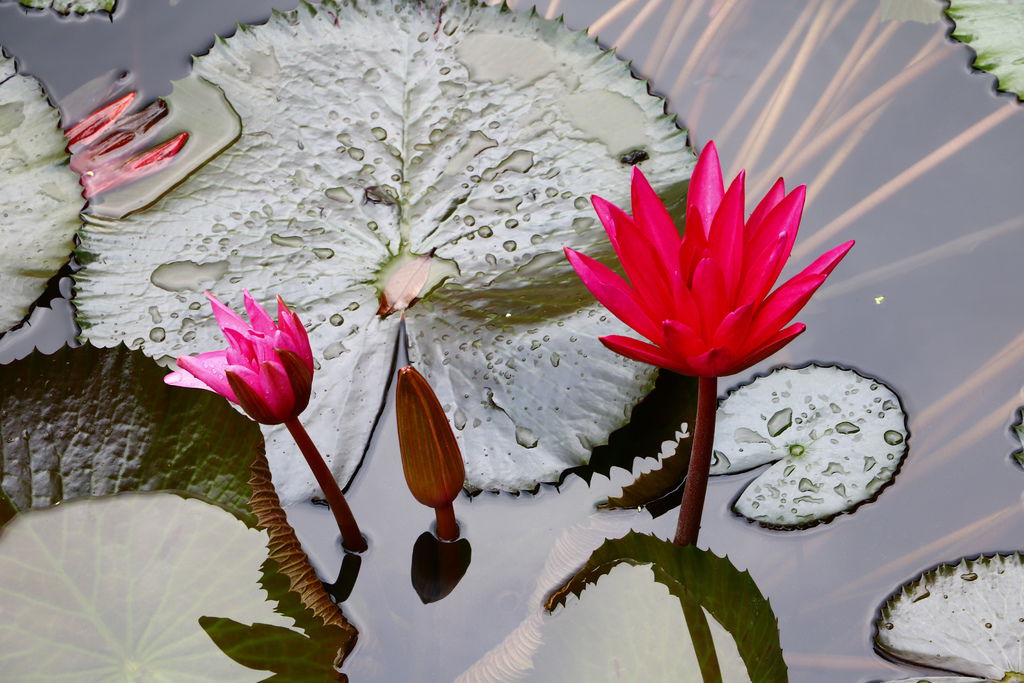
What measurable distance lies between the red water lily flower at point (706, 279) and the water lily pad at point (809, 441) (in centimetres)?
50

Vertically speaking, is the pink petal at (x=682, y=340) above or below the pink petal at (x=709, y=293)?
below

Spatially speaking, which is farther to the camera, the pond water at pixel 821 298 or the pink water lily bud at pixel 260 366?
the pond water at pixel 821 298

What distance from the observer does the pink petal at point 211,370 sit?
50.3 inches

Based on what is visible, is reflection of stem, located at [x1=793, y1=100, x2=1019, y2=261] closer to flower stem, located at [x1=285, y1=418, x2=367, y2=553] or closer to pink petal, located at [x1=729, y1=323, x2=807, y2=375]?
pink petal, located at [x1=729, y1=323, x2=807, y2=375]

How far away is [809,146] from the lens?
217cm

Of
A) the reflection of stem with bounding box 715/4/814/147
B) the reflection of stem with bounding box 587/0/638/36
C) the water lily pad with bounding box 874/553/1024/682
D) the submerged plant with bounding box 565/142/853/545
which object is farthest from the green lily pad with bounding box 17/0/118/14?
the water lily pad with bounding box 874/553/1024/682

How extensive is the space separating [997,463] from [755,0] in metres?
1.44

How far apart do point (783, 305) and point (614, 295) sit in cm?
22

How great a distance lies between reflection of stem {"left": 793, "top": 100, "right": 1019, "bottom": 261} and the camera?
1989 millimetres

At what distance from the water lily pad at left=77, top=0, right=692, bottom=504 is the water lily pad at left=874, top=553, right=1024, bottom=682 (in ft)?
1.89

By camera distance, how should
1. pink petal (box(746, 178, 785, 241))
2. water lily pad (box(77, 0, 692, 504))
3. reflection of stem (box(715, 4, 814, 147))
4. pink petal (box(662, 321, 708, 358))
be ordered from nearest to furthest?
pink petal (box(662, 321, 708, 358)), pink petal (box(746, 178, 785, 241)), water lily pad (box(77, 0, 692, 504)), reflection of stem (box(715, 4, 814, 147))

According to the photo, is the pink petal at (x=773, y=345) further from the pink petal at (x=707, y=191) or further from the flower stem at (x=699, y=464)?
the pink petal at (x=707, y=191)

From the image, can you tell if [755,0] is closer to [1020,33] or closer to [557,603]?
[1020,33]

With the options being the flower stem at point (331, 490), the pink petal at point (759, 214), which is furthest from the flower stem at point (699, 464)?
the flower stem at point (331, 490)
